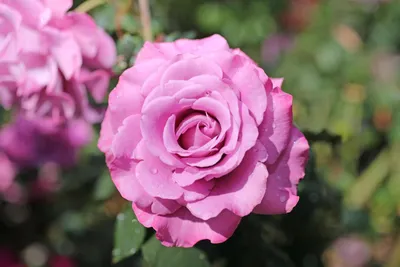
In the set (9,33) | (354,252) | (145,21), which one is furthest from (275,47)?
(9,33)

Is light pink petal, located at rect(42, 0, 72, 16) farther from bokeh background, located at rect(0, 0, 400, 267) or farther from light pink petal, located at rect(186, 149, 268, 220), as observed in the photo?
light pink petal, located at rect(186, 149, 268, 220)

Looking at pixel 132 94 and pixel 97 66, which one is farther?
pixel 97 66

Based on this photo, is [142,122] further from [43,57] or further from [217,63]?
[43,57]

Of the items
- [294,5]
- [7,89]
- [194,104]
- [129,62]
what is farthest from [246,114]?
[294,5]

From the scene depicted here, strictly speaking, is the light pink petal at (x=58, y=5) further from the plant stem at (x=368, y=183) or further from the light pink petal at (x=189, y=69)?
the plant stem at (x=368, y=183)

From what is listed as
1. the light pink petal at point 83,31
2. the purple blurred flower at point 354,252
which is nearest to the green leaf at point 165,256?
the light pink petal at point 83,31

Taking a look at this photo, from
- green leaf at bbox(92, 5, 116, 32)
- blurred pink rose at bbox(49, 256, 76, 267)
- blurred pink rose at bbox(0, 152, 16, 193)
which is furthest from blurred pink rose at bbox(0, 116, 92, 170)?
green leaf at bbox(92, 5, 116, 32)

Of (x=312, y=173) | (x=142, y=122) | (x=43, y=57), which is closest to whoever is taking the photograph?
(x=142, y=122)
